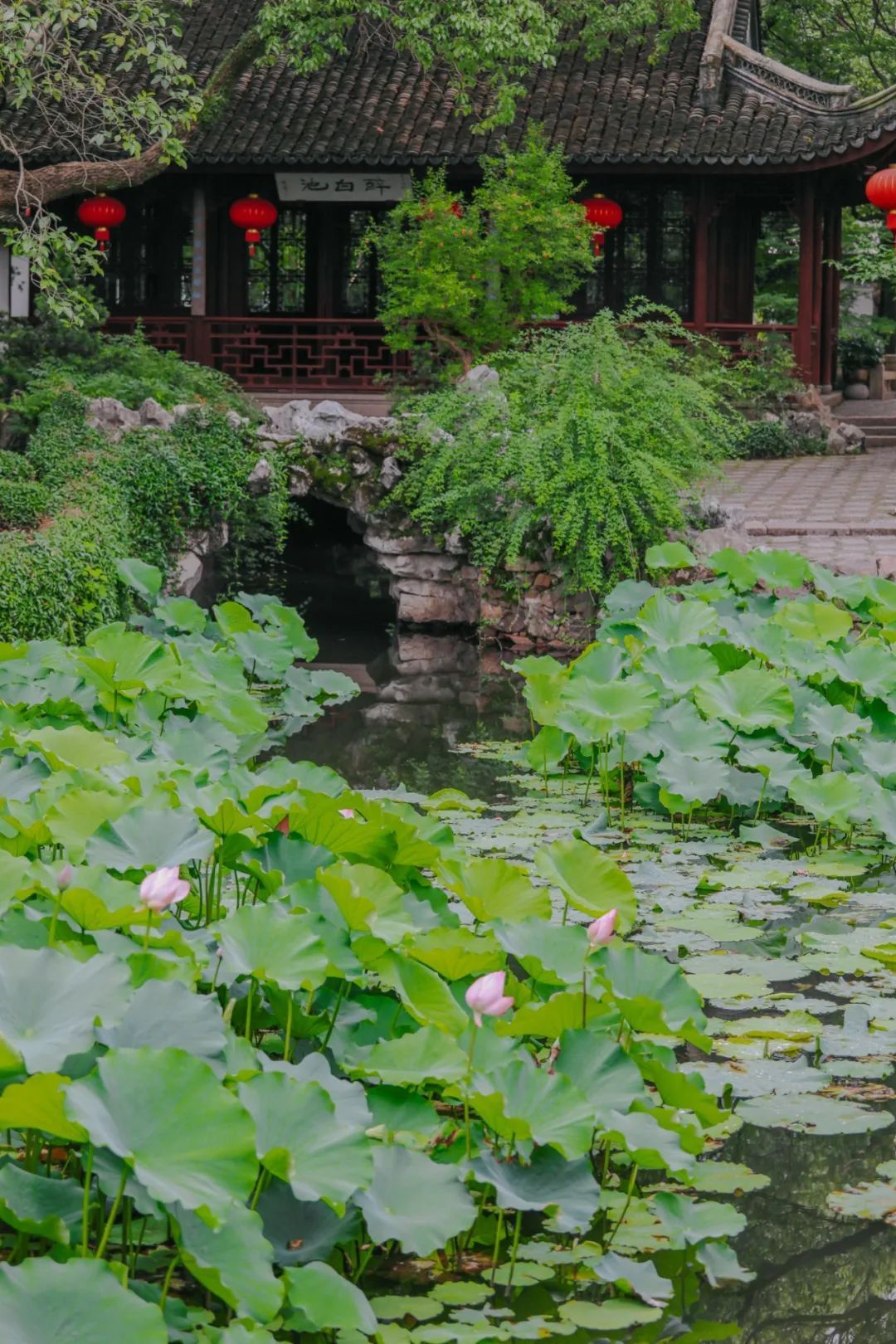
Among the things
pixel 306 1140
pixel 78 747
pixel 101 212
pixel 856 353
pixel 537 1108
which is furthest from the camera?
pixel 856 353

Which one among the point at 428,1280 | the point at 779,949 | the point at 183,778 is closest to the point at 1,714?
the point at 183,778

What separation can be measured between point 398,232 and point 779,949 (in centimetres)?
1085

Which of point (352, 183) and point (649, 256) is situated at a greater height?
point (352, 183)

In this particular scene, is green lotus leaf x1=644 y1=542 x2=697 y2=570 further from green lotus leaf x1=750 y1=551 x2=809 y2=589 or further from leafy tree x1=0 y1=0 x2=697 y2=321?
leafy tree x1=0 y1=0 x2=697 y2=321

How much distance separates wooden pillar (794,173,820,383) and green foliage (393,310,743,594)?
5.61 m

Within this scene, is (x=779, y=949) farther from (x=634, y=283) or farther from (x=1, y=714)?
(x=634, y=283)

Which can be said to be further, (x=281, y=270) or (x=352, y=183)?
(x=281, y=270)

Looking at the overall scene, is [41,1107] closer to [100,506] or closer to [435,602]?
[100,506]

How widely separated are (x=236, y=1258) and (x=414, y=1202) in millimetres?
392

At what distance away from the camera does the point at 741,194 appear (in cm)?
1809

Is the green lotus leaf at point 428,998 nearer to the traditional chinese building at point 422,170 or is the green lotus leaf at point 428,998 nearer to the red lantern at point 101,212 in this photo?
the traditional chinese building at point 422,170

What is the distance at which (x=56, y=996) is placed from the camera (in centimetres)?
294

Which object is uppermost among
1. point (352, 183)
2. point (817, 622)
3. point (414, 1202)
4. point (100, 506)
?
point (352, 183)

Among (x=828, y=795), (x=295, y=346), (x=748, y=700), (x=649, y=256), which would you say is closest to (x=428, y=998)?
(x=828, y=795)
